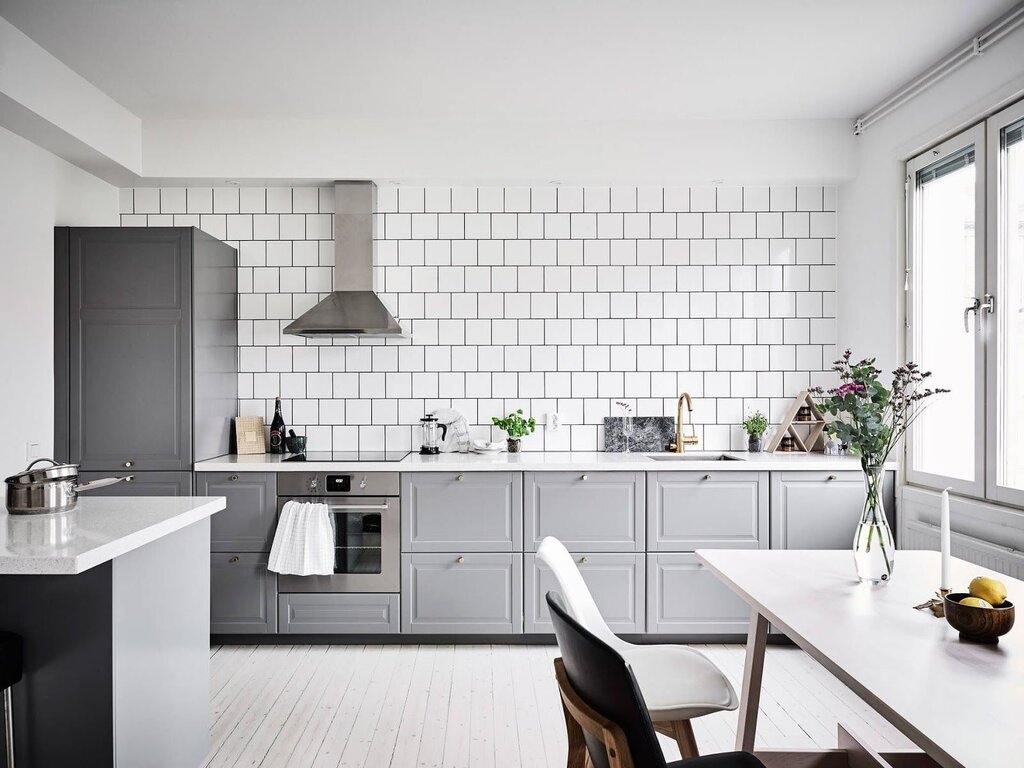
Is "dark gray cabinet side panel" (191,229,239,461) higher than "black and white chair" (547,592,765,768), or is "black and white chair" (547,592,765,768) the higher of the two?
"dark gray cabinet side panel" (191,229,239,461)

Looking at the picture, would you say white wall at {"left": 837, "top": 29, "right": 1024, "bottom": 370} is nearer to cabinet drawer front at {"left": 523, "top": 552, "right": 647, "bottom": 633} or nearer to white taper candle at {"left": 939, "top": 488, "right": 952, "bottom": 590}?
cabinet drawer front at {"left": 523, "top": 552, "right": 647, "bottom": 633}

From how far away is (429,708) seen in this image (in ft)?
9.61

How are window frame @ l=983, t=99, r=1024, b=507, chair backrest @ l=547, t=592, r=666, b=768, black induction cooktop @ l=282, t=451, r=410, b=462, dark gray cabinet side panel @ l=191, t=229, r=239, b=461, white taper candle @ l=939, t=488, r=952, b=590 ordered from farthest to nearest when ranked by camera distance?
black induction cooktop @ l=282, t=451, r=410, b=462 < dark gray cabinet side panel @ l=191, t=229, r=239, b=461 < window frame @ l=983, t=99, r=1024, b=507 < white taper candle @ l=939, t=488, r=952, b=590 < chair backrest @ l=547, t=592, r=666, b=768

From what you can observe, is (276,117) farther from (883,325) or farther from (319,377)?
(883,325)

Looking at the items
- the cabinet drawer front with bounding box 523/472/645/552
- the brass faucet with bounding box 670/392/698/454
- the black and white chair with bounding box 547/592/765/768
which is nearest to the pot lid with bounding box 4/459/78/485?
the black and white chair with bounding box 547/592/765/768

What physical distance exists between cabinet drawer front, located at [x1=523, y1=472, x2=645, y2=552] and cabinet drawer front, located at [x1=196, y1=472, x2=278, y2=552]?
1.33 metres

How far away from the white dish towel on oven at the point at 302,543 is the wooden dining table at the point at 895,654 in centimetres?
200

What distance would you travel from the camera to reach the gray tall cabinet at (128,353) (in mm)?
3566

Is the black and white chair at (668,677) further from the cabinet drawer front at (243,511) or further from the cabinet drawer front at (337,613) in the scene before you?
the cabinet drawer front at (243,511)

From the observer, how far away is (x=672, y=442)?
418cm

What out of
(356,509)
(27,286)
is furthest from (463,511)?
(27,286)

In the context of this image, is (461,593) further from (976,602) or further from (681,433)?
(976,602)

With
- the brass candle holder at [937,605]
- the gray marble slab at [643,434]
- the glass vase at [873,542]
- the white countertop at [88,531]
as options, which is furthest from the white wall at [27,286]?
the brass candle holder at [937,605]

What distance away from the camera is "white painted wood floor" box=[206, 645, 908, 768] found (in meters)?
2.57
